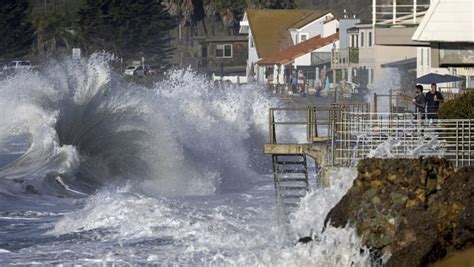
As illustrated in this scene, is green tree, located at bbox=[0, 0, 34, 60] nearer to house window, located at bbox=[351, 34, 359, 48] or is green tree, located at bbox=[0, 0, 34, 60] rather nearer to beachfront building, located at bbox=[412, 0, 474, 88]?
house window, located at bbox=[351, 34, 359, 48]

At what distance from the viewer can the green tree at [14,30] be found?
92.6 m

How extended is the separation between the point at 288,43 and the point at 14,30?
21568mm

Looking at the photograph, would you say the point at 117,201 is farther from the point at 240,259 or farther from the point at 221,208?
the point at 240,259

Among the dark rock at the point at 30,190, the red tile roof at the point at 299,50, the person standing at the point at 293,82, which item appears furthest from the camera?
the red tile roof at the point at 299,50

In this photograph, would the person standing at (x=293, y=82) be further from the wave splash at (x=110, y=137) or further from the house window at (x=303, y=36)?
the wave splash at (x=110, y=137)

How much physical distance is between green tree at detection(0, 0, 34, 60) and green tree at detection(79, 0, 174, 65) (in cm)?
416

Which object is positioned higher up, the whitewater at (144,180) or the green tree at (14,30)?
the green tree at (14,30)

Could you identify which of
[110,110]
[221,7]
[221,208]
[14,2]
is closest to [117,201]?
[221,208]

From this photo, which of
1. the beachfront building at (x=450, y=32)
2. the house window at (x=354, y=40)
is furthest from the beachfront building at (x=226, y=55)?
the beachfront building at (x=450, y=32)

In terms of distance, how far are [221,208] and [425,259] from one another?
37.9ft

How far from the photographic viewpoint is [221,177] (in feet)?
117

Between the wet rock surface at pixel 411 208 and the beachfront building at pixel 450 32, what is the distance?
17.8 ft

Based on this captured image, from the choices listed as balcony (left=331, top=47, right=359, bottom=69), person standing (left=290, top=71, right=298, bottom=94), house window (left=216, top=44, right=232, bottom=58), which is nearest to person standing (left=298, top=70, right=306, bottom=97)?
person standing (left=290, top=71, right=298, bottom=94)

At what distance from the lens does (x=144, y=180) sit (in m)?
34.5
